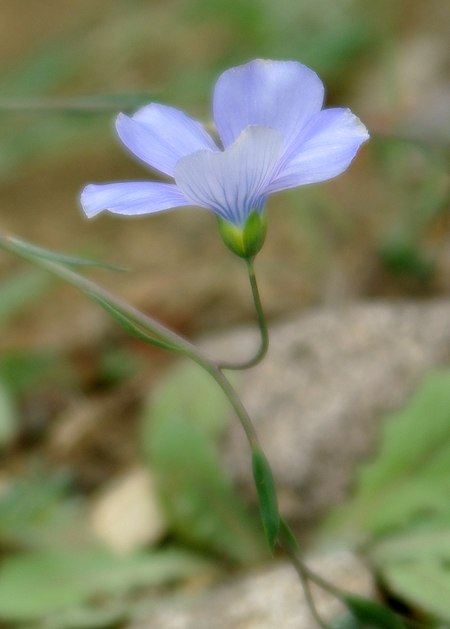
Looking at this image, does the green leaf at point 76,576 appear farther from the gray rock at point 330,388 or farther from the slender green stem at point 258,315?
the slender green stem at point 258,315

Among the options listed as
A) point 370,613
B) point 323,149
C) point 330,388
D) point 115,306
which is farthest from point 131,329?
point 330,388

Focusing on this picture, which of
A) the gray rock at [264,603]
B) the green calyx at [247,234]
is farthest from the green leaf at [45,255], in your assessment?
the gray rock at [264,603]

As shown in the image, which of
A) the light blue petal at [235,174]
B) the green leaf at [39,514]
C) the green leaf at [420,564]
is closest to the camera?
the light blue petal at [235,174]

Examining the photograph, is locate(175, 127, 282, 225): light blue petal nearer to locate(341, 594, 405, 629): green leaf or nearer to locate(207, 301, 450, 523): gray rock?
locate(341, 594, 405, 629): green leaf

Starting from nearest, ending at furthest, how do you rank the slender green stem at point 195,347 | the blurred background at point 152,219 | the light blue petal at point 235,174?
the light blue petal at point 235,174
the slender green stem at point 195,347
the blurred background at point 152,219

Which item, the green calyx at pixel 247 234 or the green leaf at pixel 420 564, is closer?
the green calyx at pixel 247 234

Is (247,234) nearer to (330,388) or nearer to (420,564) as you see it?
(420,564)

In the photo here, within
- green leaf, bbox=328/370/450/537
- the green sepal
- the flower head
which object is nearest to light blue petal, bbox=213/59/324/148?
the flower head
